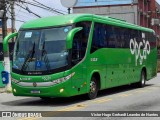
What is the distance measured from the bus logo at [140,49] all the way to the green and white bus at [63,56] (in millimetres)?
3472

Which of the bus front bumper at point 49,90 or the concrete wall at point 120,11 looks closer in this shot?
the bus front bumper at point 49,90

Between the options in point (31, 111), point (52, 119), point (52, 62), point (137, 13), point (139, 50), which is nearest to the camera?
A: point (52, 119)

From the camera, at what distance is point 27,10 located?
29.5 meters

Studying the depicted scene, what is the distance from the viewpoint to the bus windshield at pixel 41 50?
1434 centimetres

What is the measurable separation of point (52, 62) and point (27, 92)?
1414 millimetres

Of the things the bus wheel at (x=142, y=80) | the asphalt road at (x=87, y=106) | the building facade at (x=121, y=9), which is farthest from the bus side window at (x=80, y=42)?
the building facade at (x=121, y=9)

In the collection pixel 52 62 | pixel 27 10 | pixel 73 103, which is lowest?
pixel 73 103

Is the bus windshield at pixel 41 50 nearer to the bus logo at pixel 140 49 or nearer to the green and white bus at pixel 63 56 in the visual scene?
the green and white bus at pixel 63 56

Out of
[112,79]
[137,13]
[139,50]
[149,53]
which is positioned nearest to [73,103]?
[112,79]

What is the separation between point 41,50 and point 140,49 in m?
9.38

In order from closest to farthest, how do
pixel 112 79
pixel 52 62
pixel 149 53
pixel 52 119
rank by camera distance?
pixel 52 119, pixel 52 62, pixel 112 79, pixel 149 53

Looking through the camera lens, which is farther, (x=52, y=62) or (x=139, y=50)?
(x=139, y=50)

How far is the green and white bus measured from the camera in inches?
562

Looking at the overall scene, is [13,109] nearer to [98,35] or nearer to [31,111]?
[31,111]
